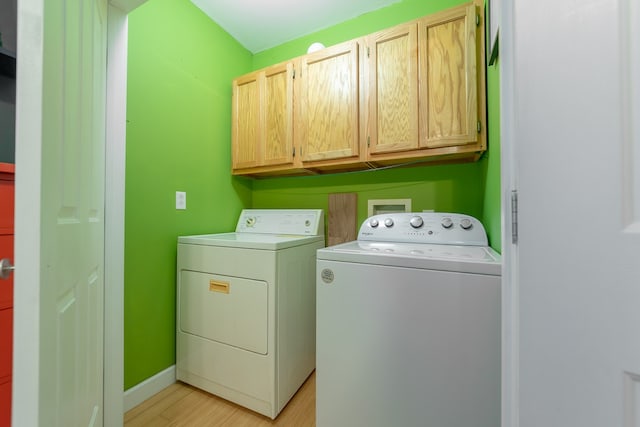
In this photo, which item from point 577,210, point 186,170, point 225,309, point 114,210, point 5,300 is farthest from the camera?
point 186,170

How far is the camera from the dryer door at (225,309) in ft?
4.21

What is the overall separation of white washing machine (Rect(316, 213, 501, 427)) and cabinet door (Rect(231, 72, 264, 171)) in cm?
121

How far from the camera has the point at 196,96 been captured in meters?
1.73

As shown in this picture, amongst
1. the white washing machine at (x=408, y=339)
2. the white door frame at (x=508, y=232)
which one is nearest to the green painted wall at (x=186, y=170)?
the white washing machine at (x=408, y=339)

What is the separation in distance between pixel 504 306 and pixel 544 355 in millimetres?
117

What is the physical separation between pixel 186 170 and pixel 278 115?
766mm

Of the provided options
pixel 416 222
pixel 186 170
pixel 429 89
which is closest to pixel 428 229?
pixel 416 222

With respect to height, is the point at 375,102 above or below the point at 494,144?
above

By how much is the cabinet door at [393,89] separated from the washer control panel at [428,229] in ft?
1.36

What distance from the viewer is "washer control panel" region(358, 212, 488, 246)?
125 centimetres

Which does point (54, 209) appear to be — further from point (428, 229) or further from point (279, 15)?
point (279, 15)

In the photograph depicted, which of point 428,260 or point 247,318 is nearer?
point 428,260

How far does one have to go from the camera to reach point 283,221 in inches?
74.2

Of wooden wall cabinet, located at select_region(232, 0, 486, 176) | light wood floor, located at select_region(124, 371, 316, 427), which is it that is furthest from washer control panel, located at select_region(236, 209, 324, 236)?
light wood floor, located at select_region(124, 371, 316, 427)
